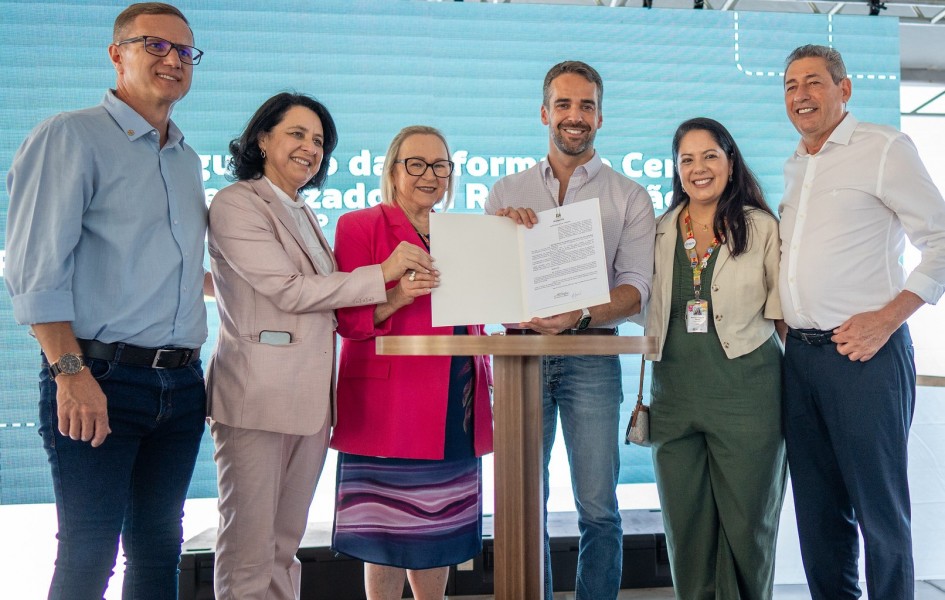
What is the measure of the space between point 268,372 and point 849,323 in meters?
1.82

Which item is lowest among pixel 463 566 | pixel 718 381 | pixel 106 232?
pixel 463 566

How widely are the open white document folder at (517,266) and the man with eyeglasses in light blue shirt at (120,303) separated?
0.78 metres

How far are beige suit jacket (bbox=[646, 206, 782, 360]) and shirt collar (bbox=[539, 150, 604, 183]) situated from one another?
0.37 m

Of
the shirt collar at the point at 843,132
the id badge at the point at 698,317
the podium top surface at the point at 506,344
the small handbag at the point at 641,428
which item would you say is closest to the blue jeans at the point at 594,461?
the small handbag at the point at 641,428

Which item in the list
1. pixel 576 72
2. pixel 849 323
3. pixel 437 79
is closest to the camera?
pixel 849 323

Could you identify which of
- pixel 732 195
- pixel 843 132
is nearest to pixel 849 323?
pixel 732 195

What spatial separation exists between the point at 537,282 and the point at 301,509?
3.55ft

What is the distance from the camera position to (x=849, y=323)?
2.32m

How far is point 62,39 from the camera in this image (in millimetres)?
4270

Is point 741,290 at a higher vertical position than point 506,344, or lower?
higher

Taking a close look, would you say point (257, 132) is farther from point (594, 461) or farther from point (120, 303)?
point (594, 461)

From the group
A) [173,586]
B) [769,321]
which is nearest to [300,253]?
[173,586]

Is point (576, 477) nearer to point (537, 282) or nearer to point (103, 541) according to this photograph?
point (537, 282)

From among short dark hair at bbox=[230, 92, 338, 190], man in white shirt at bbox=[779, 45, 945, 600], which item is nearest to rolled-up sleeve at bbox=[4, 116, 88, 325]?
short dark hair at bbox=[230, 92, 338, 190]
